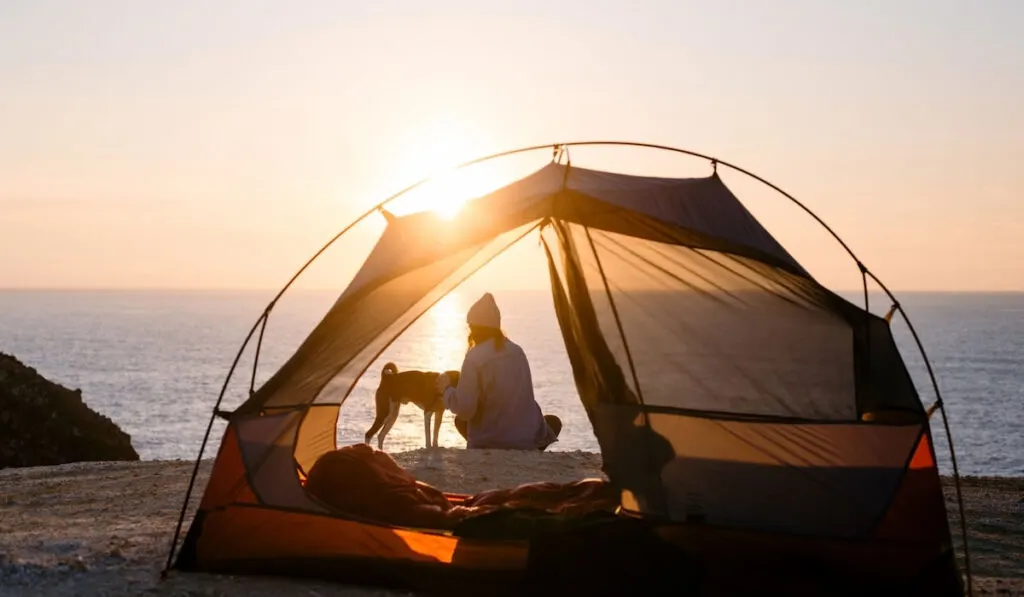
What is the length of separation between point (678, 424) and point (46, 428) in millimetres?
12958

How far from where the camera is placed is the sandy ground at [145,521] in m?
7.05

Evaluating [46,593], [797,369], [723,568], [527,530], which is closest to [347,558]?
[527,530]

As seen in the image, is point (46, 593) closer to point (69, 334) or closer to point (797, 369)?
point (797, 369)

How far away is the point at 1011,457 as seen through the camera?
104ft

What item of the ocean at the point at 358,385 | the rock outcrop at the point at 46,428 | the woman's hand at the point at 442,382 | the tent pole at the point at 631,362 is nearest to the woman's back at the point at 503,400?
the woman's hand at the point at 442,382

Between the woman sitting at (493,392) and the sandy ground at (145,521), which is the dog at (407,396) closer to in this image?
the sandy ground at (145,521)

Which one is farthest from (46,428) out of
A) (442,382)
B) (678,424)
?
(678,424)

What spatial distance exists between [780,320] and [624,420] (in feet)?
3.79

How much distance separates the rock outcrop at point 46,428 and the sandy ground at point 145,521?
4.25m

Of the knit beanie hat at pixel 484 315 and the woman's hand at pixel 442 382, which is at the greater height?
the knit beanie hat at pixel 484 315

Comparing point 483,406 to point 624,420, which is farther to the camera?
point 483,406

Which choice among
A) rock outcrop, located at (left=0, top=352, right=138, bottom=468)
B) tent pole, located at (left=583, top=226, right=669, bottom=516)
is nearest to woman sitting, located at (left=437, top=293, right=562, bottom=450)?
tent pole, located at (left=583, top=226, right=669, bottom=516)

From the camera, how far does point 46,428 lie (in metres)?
18.1

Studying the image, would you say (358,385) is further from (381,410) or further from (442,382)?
(442,382)
